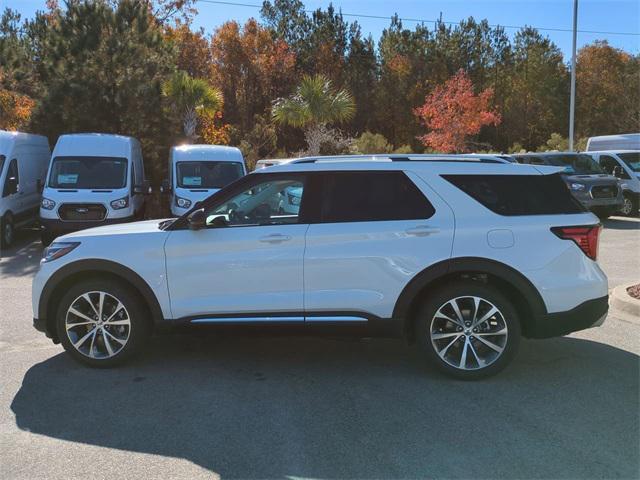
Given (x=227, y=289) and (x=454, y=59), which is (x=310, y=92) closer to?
(x=227, y=289)

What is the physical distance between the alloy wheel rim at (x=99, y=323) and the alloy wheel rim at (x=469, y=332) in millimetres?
2600

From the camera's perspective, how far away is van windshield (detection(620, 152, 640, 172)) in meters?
18.1

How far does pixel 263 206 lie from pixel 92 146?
9744 mm

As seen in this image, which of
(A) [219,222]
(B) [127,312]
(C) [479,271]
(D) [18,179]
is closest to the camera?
(C) [479,271]

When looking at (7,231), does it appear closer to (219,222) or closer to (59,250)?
(59,250)

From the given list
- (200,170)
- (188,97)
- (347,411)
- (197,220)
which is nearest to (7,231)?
(200,170)

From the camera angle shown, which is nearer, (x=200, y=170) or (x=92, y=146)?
(x=92, y=146)

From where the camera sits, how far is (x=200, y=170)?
14.2 m

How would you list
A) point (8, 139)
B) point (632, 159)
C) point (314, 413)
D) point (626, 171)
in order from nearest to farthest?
point (314, 413), point (8, 139), point (626, 171), point (632, 159)

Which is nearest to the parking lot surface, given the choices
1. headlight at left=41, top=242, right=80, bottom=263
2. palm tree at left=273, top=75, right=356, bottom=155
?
headlight at left=41, top=242, right=80, bottom=263

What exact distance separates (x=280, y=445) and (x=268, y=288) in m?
1.43

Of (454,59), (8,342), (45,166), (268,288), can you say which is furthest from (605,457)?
(454,59)

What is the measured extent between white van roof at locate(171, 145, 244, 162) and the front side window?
953cm

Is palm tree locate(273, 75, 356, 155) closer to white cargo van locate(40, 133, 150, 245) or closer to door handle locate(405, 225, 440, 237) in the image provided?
white cargo van locate(40, 133, 150, 245)
